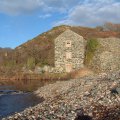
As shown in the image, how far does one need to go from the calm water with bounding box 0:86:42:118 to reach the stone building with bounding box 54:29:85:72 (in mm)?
23542

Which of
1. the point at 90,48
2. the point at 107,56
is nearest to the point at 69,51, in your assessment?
the point at 90,48

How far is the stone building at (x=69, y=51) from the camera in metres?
75.2

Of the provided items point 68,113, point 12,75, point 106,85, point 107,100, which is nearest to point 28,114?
point 68,113

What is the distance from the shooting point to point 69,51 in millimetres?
75812

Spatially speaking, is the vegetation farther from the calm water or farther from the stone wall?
the calm water

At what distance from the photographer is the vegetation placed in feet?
250

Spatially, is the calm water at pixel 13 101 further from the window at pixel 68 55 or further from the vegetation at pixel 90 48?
the vegetation at pixel 90 48

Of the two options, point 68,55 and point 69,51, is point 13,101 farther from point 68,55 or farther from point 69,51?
point 69,51

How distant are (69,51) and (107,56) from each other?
794 centimetres

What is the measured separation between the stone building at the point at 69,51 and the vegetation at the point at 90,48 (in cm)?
→ 118

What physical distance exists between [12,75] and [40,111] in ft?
153

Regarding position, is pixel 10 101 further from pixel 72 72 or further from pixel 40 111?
pixel 72 72

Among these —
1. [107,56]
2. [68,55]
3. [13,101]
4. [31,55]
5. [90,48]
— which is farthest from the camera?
[31,55]

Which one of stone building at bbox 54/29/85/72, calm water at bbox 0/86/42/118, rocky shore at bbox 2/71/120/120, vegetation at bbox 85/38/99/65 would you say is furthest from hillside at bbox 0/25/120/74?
rocky shore at bbox 2/71/120/120
